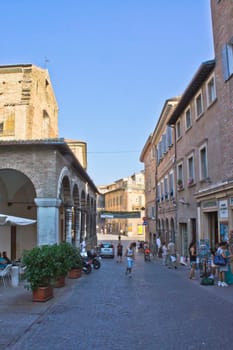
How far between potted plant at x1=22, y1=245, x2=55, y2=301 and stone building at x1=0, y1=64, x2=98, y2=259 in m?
5.88

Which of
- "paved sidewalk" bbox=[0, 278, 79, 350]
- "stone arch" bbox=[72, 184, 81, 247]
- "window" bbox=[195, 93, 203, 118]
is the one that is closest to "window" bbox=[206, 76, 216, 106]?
"window" bbox=[195, 93, 203, 118]

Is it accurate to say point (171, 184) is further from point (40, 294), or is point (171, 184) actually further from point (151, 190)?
point (40, 294)

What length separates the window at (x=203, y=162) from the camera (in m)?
17.8

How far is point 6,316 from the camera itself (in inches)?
321

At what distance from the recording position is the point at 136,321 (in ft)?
25.2

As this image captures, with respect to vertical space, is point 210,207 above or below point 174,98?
below

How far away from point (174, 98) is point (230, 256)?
1562cm

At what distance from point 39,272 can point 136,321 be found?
3283 mm

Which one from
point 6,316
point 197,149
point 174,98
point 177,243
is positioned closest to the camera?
point 6,316

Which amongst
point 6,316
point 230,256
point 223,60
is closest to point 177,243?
point 230,256

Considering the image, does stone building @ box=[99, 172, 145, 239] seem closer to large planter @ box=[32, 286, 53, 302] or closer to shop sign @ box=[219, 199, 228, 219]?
shop sign @ box=[219, 199, 228, 219]

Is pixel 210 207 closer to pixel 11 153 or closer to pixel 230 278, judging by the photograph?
pixel 230 278

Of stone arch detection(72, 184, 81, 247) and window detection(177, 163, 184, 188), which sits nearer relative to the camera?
window detection(177, 163, 184, 188)

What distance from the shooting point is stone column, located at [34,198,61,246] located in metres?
16.1
